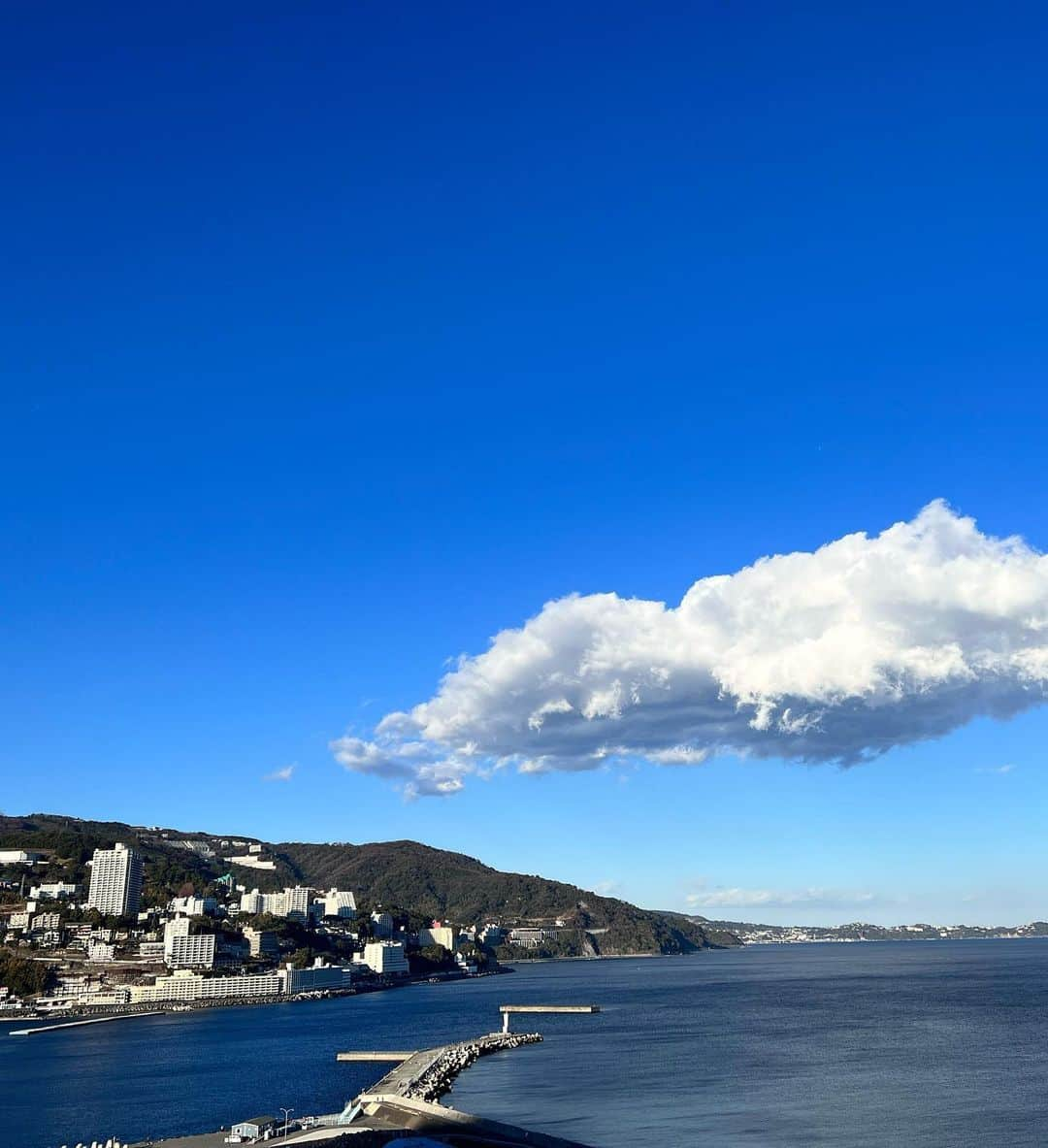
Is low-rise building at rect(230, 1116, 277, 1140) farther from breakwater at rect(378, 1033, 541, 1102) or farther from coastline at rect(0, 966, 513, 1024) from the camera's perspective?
coastline at rect(0, 966, 513, 1024)

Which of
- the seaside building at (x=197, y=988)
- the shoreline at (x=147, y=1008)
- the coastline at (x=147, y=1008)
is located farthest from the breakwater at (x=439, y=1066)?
the seaside building at (x=197, y=988)

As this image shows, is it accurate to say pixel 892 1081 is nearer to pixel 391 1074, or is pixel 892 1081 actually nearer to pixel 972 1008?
pixel 391 1074

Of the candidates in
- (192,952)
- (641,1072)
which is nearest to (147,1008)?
(192,952)

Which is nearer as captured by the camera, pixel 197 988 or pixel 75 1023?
pixel 75 1023

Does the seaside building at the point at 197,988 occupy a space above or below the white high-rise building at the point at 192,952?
below

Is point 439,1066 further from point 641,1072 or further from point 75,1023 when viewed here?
point 75,1023

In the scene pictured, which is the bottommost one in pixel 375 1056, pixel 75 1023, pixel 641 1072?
pixel 641 1072

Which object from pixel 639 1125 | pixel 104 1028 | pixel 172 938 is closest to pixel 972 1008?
pixel 639 1125

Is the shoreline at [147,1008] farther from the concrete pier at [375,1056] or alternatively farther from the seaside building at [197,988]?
the concrete pier at [375,1056]
